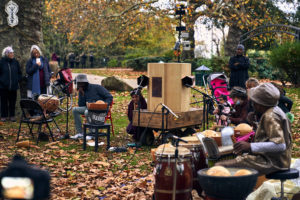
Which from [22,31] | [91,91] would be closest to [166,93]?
[91,91]

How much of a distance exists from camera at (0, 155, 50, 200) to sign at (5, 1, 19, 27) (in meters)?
11.9

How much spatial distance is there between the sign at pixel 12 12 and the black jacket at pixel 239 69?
669cm

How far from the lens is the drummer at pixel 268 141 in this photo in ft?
14.5

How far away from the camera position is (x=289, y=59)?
2053cm

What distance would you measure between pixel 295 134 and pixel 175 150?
23.5ft

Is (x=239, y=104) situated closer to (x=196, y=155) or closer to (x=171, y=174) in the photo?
(x=196, y=155)

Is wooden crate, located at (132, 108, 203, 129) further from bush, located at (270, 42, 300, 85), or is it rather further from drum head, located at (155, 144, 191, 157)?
bush, located at (270, 42, 300, 85)

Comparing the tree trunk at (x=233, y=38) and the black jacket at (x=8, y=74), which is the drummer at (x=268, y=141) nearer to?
the black jacket at (x=8, y=74)

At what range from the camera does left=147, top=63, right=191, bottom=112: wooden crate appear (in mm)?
8939

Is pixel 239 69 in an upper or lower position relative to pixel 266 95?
upper

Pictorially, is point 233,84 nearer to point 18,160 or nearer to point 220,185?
point 220,185

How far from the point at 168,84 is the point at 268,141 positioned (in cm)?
464

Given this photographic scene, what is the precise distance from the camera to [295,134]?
1095cm

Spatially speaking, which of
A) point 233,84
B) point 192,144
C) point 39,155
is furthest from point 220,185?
point 233,84
